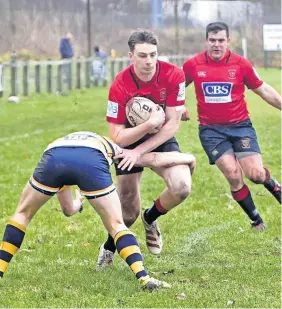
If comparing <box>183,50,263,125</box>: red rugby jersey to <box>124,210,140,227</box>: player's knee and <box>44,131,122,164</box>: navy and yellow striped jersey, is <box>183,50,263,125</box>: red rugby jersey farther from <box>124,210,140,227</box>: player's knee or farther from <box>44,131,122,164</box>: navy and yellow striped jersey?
<box>44,131,122,164</box>: navy and yellow striped jersey

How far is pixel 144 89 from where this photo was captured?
23.8 ft

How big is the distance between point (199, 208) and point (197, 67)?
1704 millimetres

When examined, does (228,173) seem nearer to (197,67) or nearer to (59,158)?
(197,67)

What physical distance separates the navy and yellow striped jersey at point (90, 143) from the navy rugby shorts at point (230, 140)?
102 inches

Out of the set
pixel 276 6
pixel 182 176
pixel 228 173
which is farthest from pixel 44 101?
pixel 276 6

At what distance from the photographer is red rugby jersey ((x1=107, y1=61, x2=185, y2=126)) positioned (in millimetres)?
7238

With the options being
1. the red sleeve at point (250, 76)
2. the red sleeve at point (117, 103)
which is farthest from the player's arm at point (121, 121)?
the red sleeve at point (250, 76)

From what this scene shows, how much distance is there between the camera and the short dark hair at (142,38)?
6945mm

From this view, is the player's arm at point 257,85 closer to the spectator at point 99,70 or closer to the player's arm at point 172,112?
the player's arm at point 172,112

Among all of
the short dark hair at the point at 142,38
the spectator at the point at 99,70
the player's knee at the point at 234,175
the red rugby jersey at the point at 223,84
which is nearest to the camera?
the short dark hair at the point at 142,38

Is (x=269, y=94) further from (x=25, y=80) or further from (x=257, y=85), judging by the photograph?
(x=25, y=80)

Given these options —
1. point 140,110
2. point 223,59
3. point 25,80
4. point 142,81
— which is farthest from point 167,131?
point 25,80

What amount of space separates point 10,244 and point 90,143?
3.08ft

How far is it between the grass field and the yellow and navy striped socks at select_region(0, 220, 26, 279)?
0.65 feet
